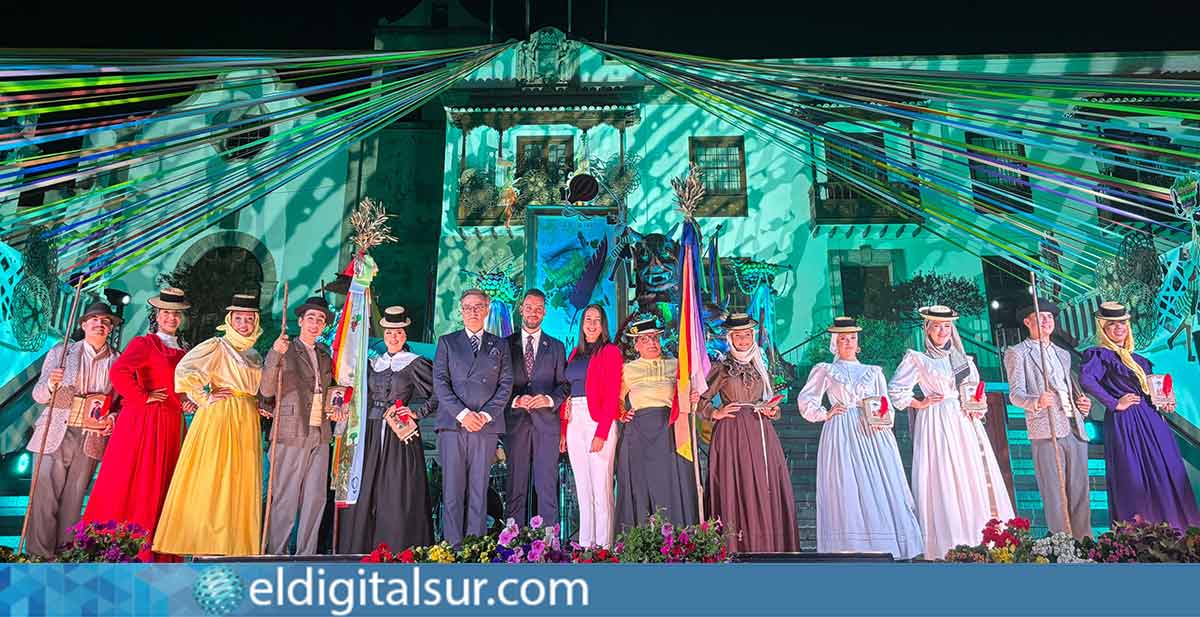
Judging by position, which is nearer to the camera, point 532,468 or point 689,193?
point 532,468

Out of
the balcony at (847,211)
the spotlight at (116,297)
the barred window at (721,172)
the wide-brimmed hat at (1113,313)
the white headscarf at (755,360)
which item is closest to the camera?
the white headscarf at (755,360)

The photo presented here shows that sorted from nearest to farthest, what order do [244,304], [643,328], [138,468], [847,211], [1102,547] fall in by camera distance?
[1102,547]
[138,468]
[244,304]
[643,328]
[847,211]

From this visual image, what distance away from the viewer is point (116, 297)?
26.5 feet

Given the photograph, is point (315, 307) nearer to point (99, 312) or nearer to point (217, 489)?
point (217, 489)

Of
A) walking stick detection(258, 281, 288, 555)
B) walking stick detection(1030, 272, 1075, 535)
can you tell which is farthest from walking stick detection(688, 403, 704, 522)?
walking stick detection(258, 281, 288, 555)

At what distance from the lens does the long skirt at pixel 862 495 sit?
6344mm

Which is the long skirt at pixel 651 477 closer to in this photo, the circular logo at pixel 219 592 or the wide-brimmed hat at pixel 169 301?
the circular logo at pixel 219 592

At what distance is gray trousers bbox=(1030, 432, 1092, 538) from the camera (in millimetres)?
6551

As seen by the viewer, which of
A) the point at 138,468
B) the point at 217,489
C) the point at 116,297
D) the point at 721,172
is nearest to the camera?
the point at 217,489

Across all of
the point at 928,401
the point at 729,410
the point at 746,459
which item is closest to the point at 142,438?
the point at 729,410

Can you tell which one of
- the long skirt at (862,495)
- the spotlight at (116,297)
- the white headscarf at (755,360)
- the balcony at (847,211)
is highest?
the balcony at (847,211)

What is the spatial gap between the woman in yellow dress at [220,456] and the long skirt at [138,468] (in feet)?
0.67

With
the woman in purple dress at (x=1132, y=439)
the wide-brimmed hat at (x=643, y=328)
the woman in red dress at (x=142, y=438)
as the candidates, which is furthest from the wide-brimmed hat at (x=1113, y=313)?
the woman in red dress at (x=142, y=438)

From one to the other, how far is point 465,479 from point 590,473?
872mm
